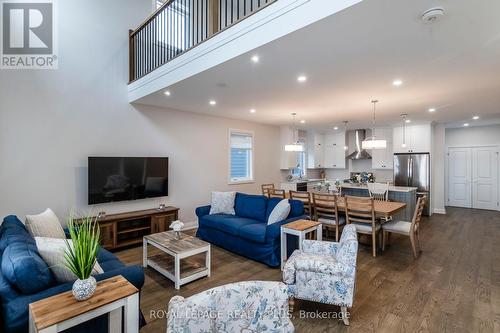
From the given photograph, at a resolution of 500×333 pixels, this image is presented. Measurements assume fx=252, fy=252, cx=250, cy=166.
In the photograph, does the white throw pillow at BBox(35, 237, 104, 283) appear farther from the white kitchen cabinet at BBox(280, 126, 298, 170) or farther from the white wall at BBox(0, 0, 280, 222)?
the white kitchen cabinet at BBox(280, 126, 298, 170)

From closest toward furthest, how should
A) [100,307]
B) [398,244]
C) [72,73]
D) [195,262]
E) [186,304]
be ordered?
[186,304]
[100,307]
[195,262]
[72,73]
[398,244]

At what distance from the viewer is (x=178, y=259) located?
9.87 feet

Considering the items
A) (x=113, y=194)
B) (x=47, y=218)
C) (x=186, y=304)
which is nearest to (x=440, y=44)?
(x=186, y=304)

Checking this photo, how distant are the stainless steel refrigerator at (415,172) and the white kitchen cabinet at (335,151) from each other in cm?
179

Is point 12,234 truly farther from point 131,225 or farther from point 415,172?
point 415,172

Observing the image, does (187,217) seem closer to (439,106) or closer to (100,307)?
(100,307)

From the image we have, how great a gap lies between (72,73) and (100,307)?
4.08 m

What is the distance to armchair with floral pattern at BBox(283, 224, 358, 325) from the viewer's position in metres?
2.33

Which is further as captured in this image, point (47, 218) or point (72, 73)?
point (72, 73)

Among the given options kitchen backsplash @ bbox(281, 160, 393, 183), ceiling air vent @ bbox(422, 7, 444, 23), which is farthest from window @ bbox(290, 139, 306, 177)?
ceiling air vent @ bbox(422, 7, 444, 23)

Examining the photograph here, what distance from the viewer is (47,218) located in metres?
2.99

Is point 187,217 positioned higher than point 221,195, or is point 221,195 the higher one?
point 221,195

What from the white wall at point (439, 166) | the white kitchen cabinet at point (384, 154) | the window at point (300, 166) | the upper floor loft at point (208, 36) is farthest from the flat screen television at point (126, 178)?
the white wall at point (439, 166)

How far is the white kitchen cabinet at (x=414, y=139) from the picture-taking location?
7.04 m
